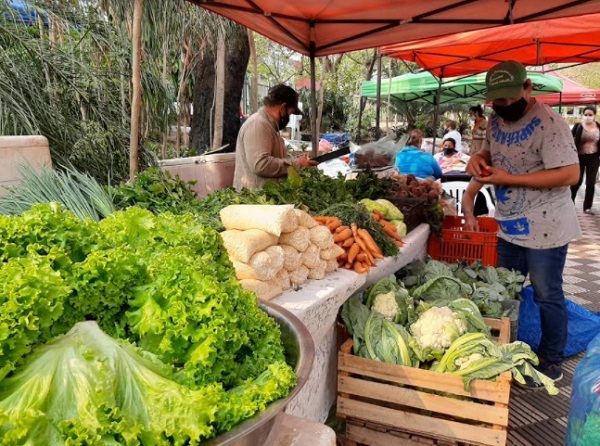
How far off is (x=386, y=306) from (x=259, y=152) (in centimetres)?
194

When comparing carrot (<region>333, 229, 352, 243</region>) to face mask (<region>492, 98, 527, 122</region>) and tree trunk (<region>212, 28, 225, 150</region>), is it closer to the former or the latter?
face mask (<region>492, 98, 527, 122</region>)

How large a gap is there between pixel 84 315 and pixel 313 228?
1.91 metres

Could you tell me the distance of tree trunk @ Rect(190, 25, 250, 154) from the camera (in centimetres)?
813

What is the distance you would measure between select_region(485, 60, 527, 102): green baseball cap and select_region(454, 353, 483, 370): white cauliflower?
1969 millimetres

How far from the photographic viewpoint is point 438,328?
283 centimetres

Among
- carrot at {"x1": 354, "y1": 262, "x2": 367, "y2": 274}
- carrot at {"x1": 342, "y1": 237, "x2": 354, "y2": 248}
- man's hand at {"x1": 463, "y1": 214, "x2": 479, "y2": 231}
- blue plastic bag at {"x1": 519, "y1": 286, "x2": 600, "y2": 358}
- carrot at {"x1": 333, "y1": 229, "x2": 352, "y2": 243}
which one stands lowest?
blue plastic bag at {"x1": 519, "y1": 286, "x2": 600, "y2": 358}

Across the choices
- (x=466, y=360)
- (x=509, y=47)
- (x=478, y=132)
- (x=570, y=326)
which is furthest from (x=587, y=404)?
(x=478, y=132)

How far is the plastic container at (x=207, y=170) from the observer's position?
5.43 meters

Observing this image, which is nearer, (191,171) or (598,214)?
(191,171)

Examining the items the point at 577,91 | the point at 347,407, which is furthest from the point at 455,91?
the point at 347,407

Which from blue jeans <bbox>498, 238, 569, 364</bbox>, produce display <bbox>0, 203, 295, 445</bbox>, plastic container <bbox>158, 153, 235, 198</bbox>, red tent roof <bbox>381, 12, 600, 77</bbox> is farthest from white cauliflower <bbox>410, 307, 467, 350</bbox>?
red tent roof <bbox>381, 12, 600, 77</bbox>

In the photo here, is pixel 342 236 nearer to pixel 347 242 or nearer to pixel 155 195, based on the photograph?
pixel 347 242

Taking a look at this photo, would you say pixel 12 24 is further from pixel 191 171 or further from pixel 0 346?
pixel 0 346

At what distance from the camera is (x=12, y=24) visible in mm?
Result: 5020
